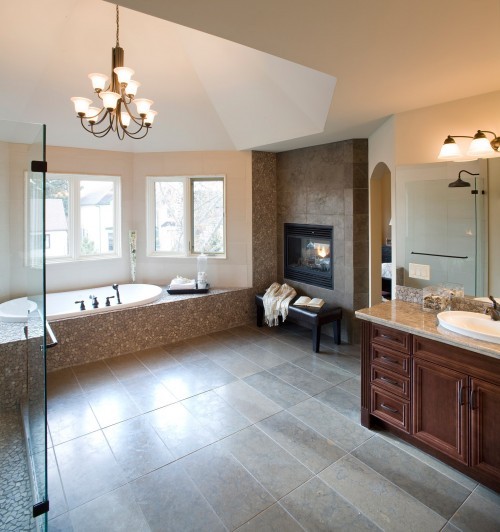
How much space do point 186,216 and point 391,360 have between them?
3565 mm

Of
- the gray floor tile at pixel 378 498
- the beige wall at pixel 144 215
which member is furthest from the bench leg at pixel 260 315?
the gray floor tile at pixel 378 498

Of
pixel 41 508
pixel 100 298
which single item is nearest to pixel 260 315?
pixel 100 298

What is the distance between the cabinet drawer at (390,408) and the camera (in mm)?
2342

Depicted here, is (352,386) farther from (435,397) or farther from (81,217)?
(81,217)

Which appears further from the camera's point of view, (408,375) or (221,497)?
(408,375)

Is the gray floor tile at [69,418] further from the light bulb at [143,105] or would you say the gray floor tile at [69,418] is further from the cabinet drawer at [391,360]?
the light bulb at [143,105]

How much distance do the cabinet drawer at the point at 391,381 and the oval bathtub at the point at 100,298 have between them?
2709mm

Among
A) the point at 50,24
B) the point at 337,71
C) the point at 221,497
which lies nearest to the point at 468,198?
the point at 337,71

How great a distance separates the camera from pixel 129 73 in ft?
8.38

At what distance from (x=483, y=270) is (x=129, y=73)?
2885mm

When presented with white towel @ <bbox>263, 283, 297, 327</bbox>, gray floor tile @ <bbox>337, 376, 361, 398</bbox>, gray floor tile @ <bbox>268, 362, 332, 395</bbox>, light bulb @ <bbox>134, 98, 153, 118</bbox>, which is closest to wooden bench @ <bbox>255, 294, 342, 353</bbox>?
white towel @ <bbox>263, 283, 297, 327</bbox>

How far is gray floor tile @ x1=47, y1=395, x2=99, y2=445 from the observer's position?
2.55 metres

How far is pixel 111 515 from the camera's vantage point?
185 centimetres

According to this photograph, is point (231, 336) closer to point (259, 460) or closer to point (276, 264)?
point (276, 264)
